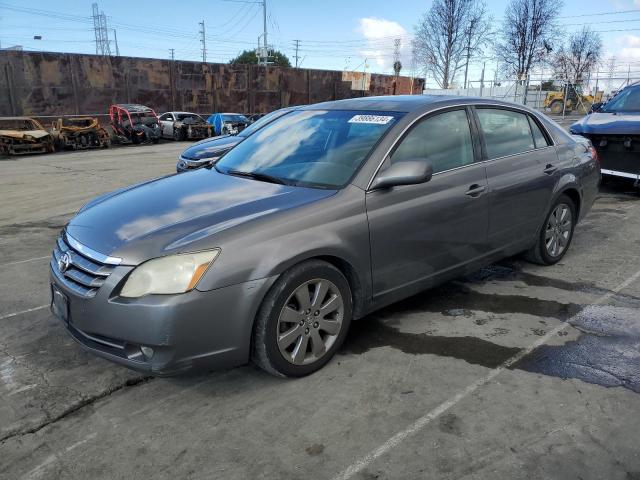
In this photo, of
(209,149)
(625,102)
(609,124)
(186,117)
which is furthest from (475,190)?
(186,117)

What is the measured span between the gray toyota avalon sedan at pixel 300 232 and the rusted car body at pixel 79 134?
19.2 m

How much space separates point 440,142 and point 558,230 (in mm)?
1960

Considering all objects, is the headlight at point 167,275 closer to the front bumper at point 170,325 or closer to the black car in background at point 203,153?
the front bumper at point 170,325

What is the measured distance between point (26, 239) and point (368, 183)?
533 centimetres

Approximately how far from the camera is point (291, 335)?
9.91 feet

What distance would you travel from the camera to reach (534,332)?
3.74 m

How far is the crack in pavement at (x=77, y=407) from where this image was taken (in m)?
2.69

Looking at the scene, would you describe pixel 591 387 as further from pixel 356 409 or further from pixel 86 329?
pixel 86 329

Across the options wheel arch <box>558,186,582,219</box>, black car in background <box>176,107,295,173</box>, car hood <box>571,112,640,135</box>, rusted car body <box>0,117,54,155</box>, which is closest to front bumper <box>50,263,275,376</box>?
wheel arch <box>558,186,582,219</box>

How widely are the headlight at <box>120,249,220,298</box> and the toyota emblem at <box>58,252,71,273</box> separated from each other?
0.56 m

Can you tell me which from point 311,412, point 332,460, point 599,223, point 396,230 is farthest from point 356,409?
point 599,223

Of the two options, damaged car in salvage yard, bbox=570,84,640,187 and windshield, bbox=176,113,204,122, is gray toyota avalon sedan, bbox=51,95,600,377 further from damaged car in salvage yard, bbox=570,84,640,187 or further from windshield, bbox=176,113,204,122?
windshield, bbox=176,113,204,122

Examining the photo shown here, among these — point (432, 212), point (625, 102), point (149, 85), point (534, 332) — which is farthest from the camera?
point (149, 85)

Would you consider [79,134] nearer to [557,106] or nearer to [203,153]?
[203,153]
